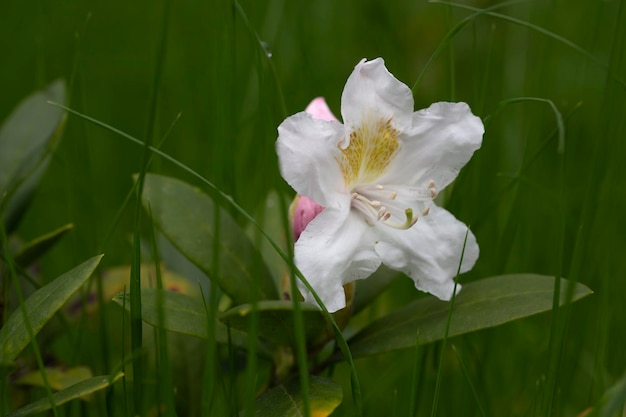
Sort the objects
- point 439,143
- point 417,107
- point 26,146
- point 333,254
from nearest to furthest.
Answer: point 333,254, point 439,143, point 26,146, point 417,107

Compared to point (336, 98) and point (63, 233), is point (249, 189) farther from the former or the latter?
point (63, 233)

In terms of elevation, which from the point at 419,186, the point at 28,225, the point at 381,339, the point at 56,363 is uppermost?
the point at 419,186

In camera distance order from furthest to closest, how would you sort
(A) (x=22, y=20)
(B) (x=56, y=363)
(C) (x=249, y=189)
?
1. (A) (x=22, y=20)
2. (C) (x=249, y=189)
3. (B) (x=56, y=363)

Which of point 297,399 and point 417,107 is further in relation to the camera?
point 417,107

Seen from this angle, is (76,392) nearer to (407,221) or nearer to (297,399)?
(297,399)

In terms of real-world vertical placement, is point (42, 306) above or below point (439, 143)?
below

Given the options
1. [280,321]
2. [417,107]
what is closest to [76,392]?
[280,321]

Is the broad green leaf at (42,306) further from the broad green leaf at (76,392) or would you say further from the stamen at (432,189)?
the stamen at (432,189)

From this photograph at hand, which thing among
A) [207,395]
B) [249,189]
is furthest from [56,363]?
Answer: [249,189]
